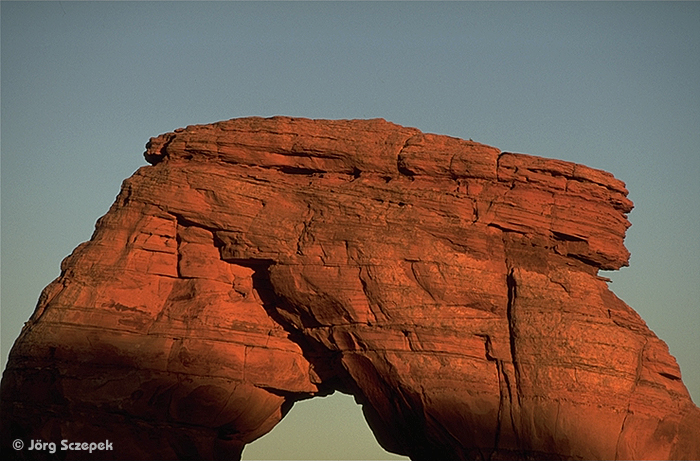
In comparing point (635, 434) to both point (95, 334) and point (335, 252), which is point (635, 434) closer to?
point (335, 252)

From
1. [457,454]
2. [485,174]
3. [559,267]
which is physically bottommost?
[457,454]

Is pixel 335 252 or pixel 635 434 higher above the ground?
pixel 335 252

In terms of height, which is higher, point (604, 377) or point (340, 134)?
point (340, 134)

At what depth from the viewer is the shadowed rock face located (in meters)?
32.7

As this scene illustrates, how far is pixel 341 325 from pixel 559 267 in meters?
5.66

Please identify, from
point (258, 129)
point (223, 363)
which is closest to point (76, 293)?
point (223, 363)

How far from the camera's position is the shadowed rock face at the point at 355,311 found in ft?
107

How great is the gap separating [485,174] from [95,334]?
414 inches

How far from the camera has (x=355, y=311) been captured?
3319 cm

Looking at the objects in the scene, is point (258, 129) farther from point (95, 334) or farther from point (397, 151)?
Result: point (95, 334)

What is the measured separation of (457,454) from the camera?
1303 inches

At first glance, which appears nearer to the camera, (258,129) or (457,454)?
(457,454)

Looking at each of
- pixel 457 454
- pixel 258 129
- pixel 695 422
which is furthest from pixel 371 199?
pixel 695 422

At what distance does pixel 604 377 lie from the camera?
32.7 m
